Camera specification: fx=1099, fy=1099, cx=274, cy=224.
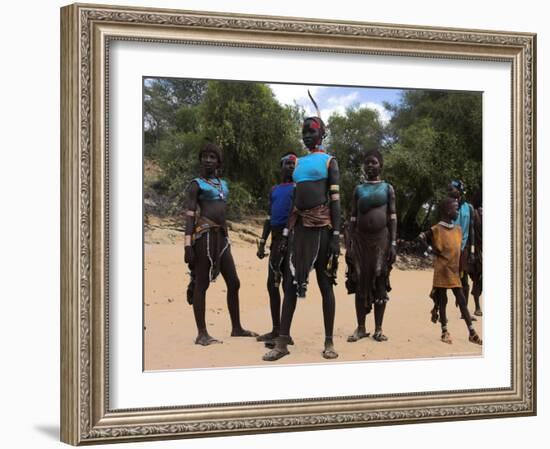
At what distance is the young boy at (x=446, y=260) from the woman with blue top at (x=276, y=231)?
122 centimetres

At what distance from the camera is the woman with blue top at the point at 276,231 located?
8273mm

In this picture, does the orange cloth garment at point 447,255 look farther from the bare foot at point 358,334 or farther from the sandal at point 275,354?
the sandal at point 275,354

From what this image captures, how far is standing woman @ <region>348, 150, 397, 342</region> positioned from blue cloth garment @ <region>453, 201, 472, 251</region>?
571 mm

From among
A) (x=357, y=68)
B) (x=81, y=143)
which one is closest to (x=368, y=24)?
(x=357, y=68)

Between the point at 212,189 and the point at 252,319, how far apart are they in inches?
40.0

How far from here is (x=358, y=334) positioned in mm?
8508

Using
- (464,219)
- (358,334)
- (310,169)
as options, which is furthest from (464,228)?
(310,169)

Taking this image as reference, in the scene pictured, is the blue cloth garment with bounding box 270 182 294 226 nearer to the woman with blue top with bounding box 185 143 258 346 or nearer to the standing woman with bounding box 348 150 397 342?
the woman with blue top with bounding box 185 143 258 346

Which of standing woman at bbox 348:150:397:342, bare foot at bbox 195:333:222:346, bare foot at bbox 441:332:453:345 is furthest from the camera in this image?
bare foot at bbox 441:332:453:345

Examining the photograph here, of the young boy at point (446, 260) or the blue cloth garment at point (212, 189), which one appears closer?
the blue cloth garment at point (212, 189)

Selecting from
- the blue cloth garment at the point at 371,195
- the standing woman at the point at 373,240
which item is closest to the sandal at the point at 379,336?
the standing woman at the point at 373,240

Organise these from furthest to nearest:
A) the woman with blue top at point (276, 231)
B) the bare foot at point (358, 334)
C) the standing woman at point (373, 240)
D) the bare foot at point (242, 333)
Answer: the standing woman at point (373, 240) → the bare foot at point (358, 334) → the woman with blue top at point (276, 231) → the bare foot at point (242, 333)

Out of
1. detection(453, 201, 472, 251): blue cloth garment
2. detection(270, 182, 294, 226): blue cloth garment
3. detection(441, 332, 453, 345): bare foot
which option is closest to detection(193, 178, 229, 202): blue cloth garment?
detection(270, 182, 294, 226): blue cloth garment

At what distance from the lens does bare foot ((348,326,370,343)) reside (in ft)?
27.8
